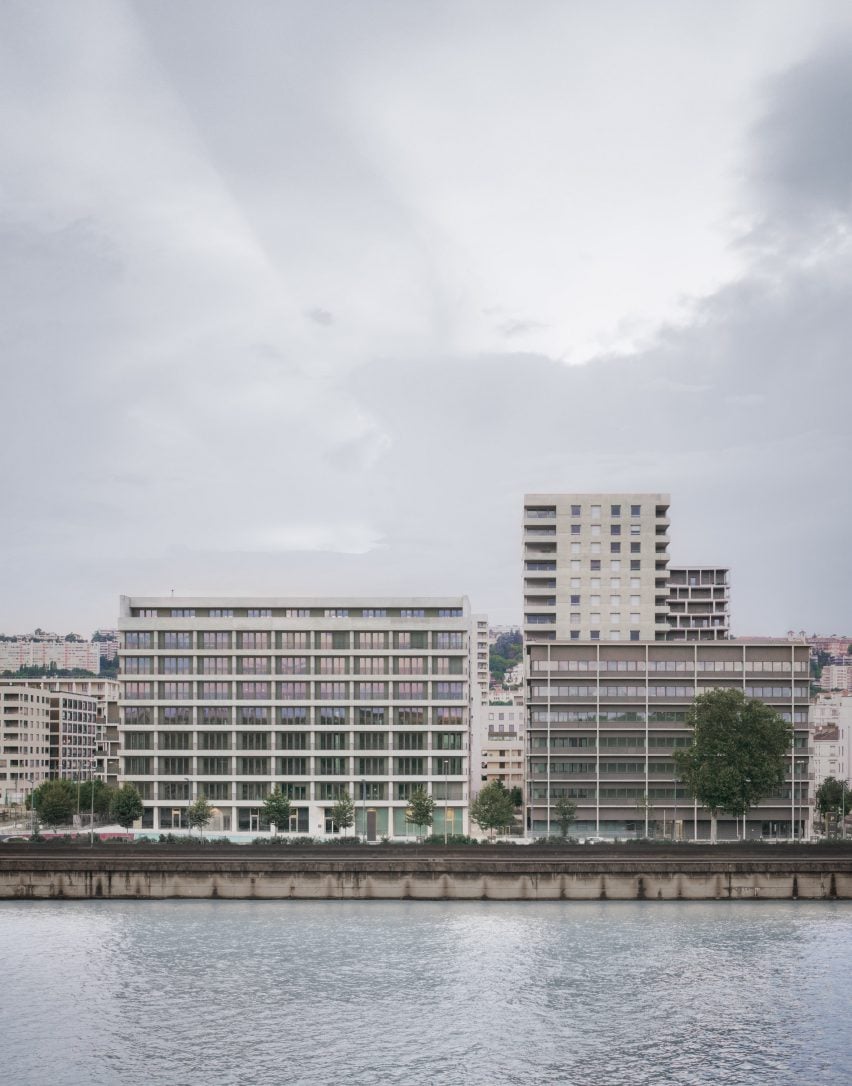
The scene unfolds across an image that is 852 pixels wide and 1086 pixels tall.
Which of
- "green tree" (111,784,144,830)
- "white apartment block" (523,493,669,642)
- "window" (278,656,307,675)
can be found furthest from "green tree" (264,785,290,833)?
"white apartment block" (523,493,669,642)

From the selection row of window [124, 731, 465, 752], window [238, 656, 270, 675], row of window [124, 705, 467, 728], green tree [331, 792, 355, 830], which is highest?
window [238, 656, 270, 675]

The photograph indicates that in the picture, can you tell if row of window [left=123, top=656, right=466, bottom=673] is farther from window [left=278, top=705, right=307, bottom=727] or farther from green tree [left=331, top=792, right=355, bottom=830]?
green tree [left=331, top=792, right=355, bottom=830]

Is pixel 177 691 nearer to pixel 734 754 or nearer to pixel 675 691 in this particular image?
pixel 675 691

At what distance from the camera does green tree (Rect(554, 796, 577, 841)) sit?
450ft

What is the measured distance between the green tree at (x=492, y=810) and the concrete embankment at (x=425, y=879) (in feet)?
147

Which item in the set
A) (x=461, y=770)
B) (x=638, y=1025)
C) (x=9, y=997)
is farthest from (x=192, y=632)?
(x=638, y=1025)

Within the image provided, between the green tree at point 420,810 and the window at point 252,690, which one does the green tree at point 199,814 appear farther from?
the green tree at point 420,810

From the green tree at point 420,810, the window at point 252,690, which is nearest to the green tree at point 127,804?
the window at point 252,690

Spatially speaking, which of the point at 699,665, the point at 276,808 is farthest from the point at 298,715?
the point at 699,665

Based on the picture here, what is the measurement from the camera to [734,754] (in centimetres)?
12250

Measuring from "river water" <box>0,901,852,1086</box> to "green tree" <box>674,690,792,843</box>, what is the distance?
121ft

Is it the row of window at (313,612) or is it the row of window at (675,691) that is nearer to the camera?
the row of window at (675,691)

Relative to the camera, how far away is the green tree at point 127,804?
14212 centimetres

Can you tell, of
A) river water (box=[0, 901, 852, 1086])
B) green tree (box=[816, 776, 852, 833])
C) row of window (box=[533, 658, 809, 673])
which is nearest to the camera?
river water (box=[0, 901, 852, 1086])
